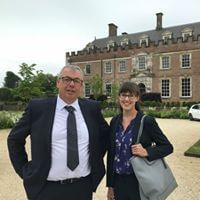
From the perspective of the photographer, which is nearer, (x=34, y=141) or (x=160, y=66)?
(x=34, y=141)

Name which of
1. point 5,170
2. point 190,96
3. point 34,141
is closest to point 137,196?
point 34,141

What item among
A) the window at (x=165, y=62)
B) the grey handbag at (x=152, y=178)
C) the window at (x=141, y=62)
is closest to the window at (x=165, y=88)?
the window at (x=165, y=62)

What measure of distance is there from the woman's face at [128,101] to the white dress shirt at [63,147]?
17.4 inches

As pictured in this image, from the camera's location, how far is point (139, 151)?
267cm

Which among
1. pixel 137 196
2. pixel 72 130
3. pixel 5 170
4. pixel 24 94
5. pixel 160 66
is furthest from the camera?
pixel 160 66

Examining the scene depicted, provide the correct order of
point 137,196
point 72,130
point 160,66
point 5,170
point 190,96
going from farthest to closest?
point 160,66 → point 190,96 → point 5,170 → point 137,196 → point 72,130

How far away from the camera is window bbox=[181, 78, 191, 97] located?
113ft

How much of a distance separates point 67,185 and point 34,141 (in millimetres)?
468

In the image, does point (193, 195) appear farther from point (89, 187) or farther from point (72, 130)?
point (72, 130)

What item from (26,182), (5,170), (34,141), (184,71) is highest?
(184,71)

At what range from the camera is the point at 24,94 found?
72.0 ft

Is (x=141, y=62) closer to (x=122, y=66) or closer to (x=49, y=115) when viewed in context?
(x=122, y=66)

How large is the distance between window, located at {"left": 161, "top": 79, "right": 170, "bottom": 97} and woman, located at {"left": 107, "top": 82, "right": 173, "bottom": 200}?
111 ft

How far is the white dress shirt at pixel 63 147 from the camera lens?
8.30ft
